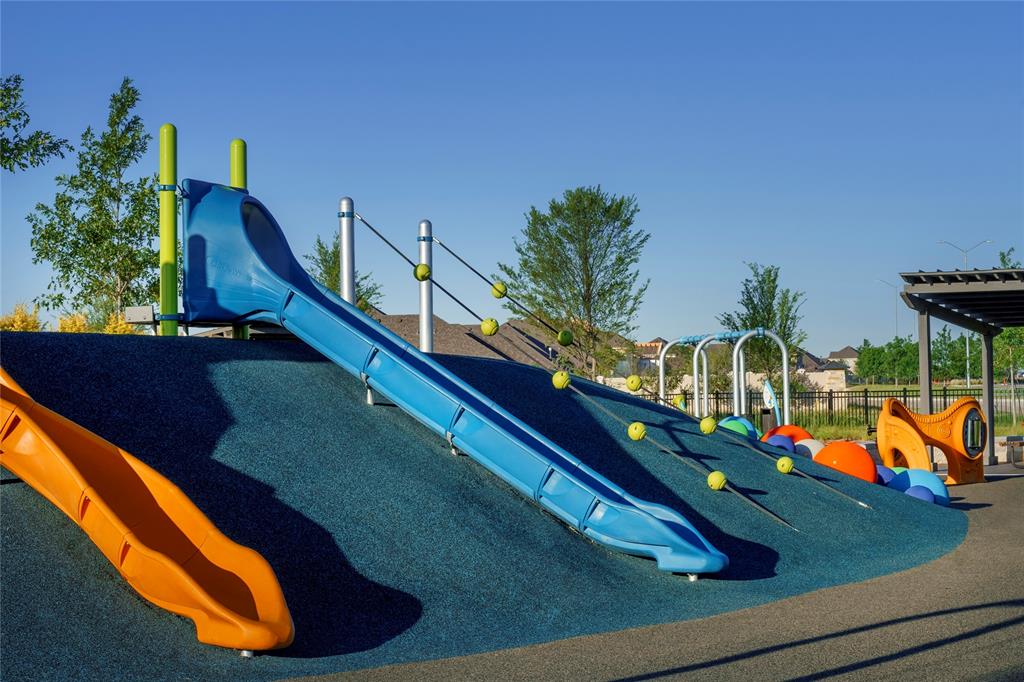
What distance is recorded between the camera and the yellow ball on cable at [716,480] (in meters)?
11.7

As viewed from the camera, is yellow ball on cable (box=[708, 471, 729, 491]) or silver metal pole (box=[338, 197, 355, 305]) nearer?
yellow ball on cable (box=[708, 471, 729, 491])

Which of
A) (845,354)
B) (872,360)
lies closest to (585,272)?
(872,360)

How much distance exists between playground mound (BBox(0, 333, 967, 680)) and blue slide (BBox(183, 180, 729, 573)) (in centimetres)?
24

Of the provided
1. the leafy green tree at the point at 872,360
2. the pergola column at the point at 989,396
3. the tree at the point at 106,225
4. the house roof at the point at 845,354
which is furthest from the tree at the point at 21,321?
the house roof at the point at 845,354

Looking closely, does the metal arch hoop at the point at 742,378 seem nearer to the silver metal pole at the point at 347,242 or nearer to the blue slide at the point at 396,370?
the silver metal pole at the point at 347,242

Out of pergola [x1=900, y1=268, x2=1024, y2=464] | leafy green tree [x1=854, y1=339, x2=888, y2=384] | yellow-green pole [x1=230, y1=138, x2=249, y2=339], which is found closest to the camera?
yellow-green pole [x1=230, y1=138, x2=249, y2=339]

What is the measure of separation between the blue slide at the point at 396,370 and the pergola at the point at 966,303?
11.5 metres

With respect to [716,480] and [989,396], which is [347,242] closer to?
[716,480]

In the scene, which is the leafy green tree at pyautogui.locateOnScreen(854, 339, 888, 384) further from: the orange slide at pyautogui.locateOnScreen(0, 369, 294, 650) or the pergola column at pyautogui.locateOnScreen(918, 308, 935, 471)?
the orange slide at pyautogui.locateOnScreen(0, 369, 294, 650)

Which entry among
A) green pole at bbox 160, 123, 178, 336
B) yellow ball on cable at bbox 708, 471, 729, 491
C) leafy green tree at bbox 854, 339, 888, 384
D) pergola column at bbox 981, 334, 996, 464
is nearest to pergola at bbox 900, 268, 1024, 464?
pergola column at bbox 981, 334, 996, 464

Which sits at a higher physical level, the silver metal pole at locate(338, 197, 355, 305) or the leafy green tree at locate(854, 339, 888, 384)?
the silver metal pole at locate(338, 197, 355, 305)

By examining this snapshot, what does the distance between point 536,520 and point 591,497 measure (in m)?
0.60

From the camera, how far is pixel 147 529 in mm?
7695

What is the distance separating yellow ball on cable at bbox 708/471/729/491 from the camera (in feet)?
38.3
